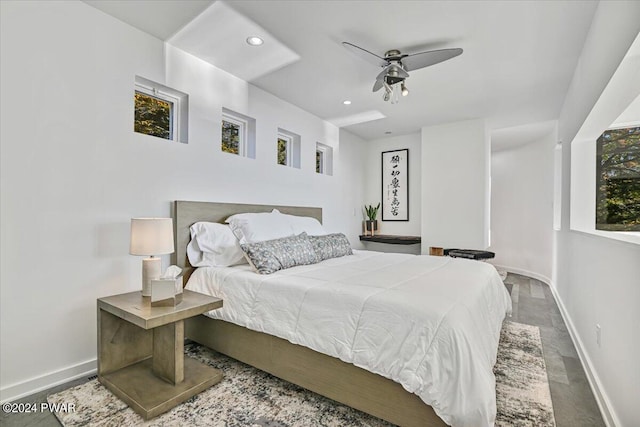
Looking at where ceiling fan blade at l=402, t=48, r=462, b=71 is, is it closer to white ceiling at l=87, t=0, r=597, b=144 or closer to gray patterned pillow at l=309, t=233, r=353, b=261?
white ceiling at l=87, t=0, r=597, b=144

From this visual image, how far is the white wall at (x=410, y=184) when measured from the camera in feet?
17.6

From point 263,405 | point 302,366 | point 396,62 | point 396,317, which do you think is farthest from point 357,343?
point 396,62

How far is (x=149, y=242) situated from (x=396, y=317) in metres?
1.71

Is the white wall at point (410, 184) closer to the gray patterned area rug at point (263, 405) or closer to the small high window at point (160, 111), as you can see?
the gray patterned area rug at point (263, 405)

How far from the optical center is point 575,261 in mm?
2924


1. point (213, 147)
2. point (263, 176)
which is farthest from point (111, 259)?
point (263, 176)

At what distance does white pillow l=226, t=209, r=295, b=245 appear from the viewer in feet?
9.37

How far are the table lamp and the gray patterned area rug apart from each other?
70 centimetres

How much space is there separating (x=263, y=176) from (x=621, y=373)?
3.24 meters

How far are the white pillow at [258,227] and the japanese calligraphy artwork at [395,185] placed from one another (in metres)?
2.86

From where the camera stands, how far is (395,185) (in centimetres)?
559

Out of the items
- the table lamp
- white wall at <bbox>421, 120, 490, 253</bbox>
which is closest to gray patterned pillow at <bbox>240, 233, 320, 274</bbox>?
the table lamp

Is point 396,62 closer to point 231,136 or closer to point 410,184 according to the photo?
point 231,136

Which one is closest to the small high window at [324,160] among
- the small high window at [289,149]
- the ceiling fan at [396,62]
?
the small high window at [289,149]
